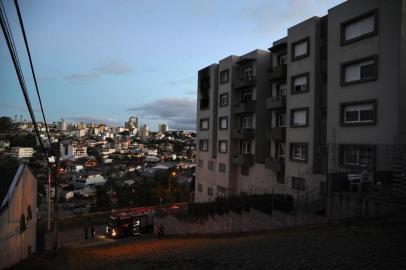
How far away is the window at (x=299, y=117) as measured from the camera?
85.3 ft

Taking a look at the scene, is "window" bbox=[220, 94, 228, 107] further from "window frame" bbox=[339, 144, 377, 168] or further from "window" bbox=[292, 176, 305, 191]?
"window frame" bbox=[339, 144, 377, 168]

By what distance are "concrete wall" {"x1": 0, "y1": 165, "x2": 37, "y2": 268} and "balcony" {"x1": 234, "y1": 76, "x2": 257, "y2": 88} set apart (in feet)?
65.8

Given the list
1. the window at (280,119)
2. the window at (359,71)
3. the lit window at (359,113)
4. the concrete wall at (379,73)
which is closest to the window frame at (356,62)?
the window at (359,71)

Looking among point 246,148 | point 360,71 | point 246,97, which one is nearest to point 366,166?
point 360,71

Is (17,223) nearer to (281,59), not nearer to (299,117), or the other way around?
(299,117)

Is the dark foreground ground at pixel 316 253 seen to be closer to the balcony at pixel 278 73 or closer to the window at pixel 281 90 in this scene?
the balcony at pixel 278 73

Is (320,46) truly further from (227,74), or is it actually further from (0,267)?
(0,267)

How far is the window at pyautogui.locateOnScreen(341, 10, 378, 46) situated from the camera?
2030 centimetres

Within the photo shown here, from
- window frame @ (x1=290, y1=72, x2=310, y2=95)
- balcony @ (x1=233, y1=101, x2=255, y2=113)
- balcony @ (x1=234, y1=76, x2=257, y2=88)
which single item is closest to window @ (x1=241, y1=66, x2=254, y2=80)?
balcony @ (x1=234, y1=76, x2=257, y2=88)

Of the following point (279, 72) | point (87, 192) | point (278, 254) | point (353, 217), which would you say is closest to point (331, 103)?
point (279, 72)

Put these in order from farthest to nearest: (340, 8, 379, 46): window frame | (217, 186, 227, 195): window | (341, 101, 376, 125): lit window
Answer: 1. (217, 186, 227, 195): window
2. (341, 101, 376, 125): lit window
3. (340, 8, 379, 46): window frame

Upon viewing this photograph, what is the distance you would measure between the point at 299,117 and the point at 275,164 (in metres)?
4.90

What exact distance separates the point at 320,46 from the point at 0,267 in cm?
2285

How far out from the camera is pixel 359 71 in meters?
21.3
